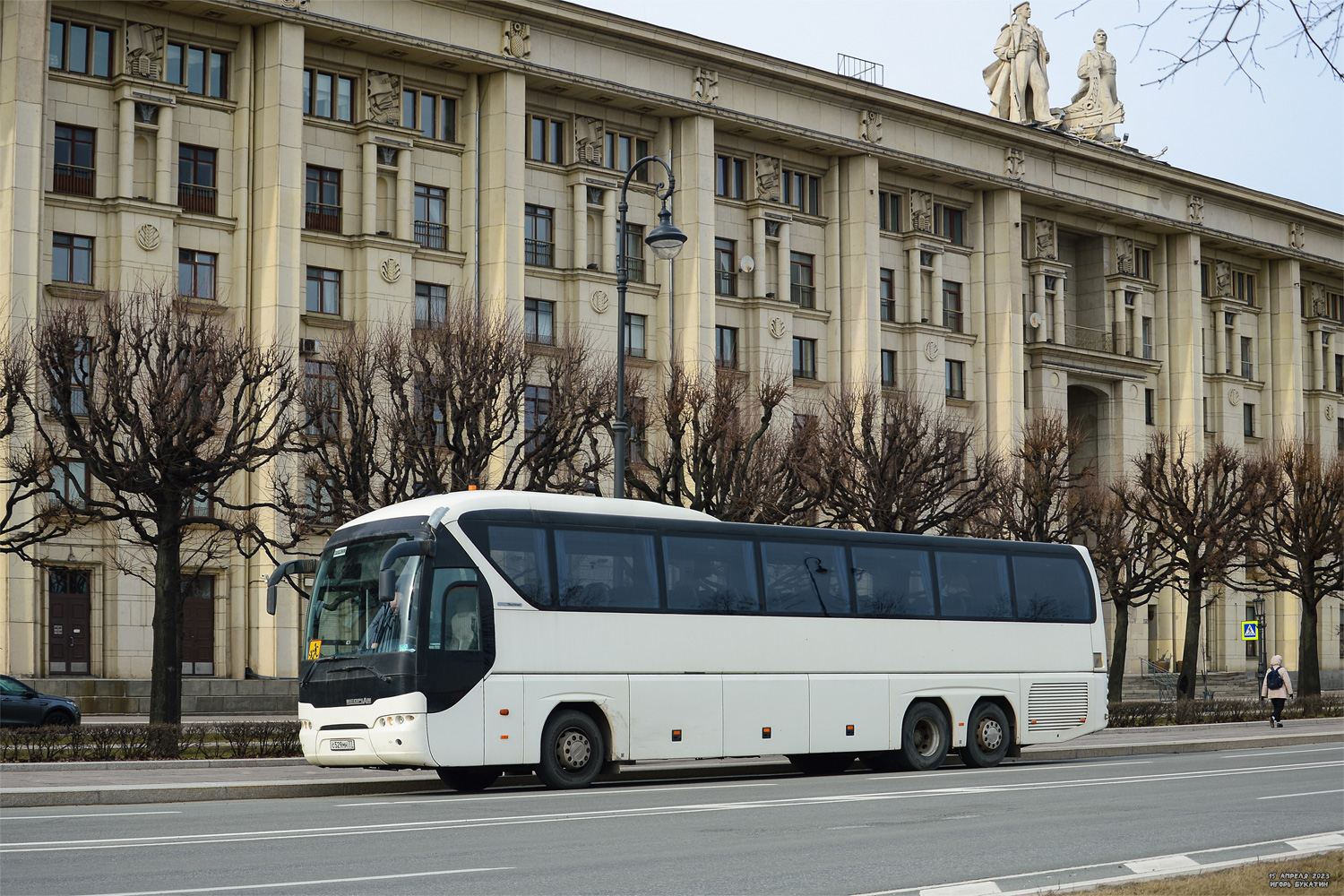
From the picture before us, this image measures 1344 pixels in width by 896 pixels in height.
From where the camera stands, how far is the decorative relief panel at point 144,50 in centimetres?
4394

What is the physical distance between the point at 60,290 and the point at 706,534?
26925 mm

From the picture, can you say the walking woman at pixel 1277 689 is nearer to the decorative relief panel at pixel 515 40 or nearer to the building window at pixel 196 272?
the decorative relief panel at pixel 515 40

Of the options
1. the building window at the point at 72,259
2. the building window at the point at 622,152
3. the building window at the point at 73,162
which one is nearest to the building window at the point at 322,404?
the building window at the point at 72,259

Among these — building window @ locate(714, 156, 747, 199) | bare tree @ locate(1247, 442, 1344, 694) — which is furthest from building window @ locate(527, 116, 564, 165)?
bare tree @ locate(1247, 442, 1344, 694)

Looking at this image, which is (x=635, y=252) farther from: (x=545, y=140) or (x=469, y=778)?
(x=469, y=778)

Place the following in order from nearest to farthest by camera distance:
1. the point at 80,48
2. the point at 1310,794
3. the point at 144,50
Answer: the point at 1310,794 < the point at 80,48 < the point at 144,50

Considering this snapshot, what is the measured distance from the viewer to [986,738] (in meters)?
24.2

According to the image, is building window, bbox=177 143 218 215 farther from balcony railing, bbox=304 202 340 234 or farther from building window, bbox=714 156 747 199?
building window, bbox=714 156 747 199

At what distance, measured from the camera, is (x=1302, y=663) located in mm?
52719

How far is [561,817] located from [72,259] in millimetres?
32425

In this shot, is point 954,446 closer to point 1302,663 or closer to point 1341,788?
point 1302,663

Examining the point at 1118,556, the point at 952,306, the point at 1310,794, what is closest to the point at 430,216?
the point at 952,306

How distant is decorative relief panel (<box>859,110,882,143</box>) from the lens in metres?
59.4

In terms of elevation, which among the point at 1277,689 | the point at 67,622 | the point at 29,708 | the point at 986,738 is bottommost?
the point at 29,708
